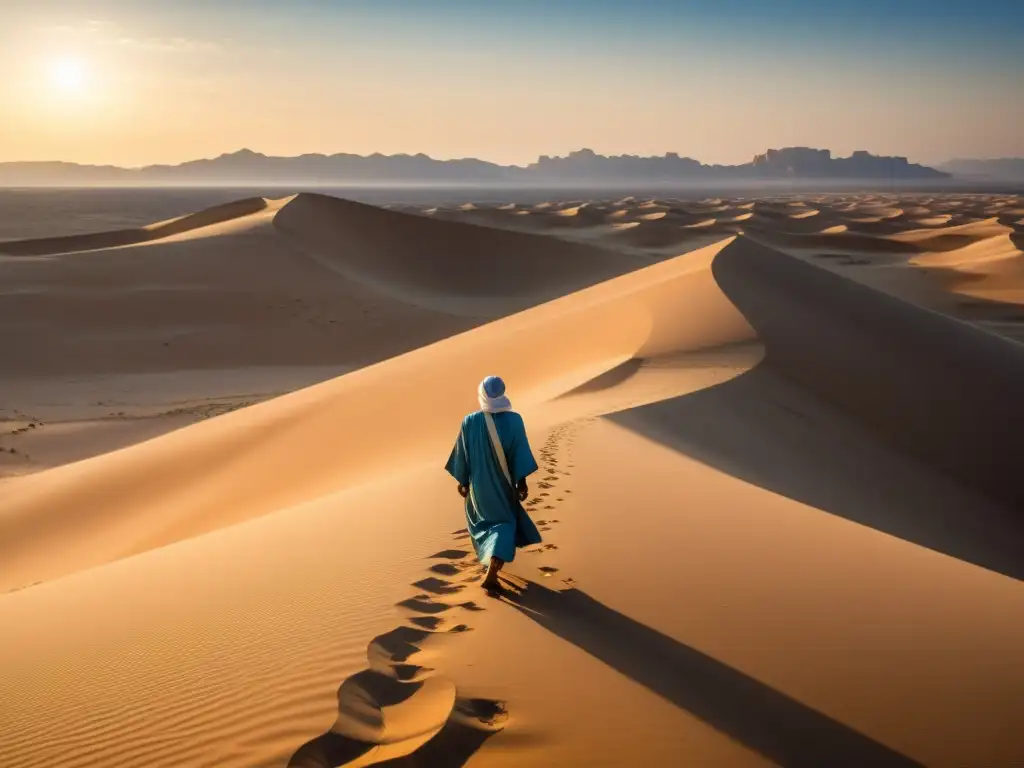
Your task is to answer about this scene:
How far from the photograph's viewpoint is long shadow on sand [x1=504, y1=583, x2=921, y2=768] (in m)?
2.86

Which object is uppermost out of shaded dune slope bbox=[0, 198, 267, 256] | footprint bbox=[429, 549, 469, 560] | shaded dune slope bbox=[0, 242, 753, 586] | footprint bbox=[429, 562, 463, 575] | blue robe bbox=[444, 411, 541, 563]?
shaded dune slope bbox=[0, 198, 267, 256]

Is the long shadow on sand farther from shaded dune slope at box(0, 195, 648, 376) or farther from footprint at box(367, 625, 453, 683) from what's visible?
shaded dune slope at box(0, 195, 648, 376)

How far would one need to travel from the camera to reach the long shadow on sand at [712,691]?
2855mm

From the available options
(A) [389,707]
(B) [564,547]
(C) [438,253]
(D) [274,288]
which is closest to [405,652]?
(A) [389,707]

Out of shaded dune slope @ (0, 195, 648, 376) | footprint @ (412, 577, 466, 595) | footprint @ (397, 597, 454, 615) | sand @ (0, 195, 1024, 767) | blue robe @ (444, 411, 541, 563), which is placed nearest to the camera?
sand @ (0, 195, 1024, 767)

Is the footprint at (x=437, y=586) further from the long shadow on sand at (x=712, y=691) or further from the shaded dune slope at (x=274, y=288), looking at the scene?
the shaded dune slope at (x=274, y=288)

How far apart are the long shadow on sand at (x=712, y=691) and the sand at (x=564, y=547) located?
0.05ft

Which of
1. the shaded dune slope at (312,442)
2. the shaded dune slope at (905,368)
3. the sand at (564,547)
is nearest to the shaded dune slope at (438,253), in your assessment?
the sand at (564,547)

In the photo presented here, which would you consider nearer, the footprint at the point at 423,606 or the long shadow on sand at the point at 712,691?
the long shadow on sand at the point at 712,691

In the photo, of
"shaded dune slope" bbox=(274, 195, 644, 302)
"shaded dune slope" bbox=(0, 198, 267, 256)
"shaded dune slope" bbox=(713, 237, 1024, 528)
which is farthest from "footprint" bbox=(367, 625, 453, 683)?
"shaded dune slope" bbox=(0, 198, 267, 256)

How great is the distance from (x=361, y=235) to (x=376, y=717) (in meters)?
35.7

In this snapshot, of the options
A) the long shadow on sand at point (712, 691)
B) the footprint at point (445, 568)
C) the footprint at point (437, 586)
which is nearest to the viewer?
the long shadow on sand at point (712, 691)

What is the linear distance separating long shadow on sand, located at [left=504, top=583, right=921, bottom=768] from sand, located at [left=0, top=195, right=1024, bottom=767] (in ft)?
0.05

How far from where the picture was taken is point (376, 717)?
2988mm
